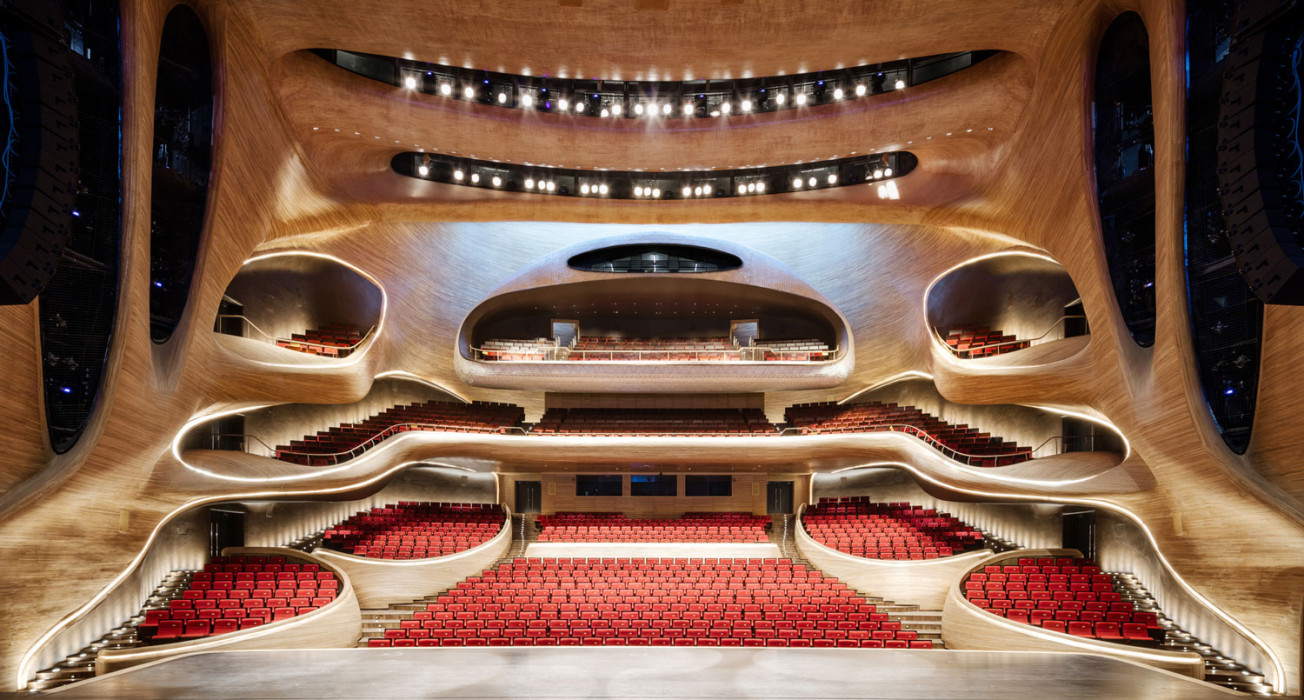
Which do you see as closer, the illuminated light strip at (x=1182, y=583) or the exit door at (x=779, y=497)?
the illuminated light strip at (x=1182, y=583)

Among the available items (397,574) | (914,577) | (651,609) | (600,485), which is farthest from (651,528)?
(914,577)

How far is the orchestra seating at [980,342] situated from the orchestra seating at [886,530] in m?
4.31

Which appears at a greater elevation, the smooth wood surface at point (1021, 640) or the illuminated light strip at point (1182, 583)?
the illuminated light strip at point (1182, 583)

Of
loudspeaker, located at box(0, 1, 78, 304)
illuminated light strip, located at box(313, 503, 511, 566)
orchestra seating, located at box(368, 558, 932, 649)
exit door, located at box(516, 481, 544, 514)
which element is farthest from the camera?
exit door, located at box(516, 481, 544, 514)

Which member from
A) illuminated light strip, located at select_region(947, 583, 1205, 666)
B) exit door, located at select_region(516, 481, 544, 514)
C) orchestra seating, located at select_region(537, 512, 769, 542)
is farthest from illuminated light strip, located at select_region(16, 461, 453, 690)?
illuminated light strip, located at select_region(947, 583, 1205, 666)

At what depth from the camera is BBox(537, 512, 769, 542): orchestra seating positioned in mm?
16922

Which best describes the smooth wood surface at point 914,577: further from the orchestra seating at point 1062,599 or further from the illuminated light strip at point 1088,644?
the illuminated light strip at point 1088,644

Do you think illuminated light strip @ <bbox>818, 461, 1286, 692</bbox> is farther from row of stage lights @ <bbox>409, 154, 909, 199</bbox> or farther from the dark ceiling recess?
the dark ceiling recess

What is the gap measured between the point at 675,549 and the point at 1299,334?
12.2 m

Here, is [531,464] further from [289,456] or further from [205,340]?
[205,340]

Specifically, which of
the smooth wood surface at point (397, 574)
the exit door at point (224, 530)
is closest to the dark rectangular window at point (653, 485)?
the smooth wood surface at point (397, 574)

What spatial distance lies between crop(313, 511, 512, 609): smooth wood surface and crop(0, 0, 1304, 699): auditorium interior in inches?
2.9

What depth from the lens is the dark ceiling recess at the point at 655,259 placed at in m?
20.2

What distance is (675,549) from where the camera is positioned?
16.4 meters
